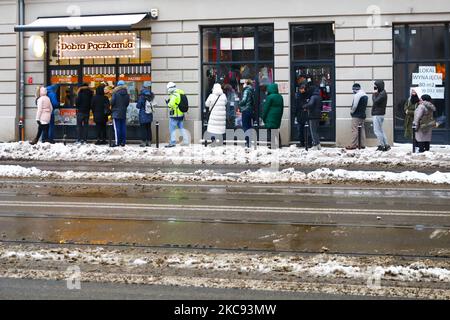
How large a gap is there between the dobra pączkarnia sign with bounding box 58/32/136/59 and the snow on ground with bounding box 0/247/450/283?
1589cm

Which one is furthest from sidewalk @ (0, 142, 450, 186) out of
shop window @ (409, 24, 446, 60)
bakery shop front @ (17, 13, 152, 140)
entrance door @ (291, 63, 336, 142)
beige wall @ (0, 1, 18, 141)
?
bakery shop front @ (17, 13, 152, 140)

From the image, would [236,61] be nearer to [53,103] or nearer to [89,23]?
[89,23]

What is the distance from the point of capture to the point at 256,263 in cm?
735

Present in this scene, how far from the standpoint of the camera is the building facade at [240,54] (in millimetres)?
21484

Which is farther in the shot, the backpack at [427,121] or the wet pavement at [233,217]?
the backpack at [427,121]

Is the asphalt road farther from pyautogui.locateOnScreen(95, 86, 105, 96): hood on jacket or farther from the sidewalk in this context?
pyautogui.locateOnScreen(95, 86, 105, 96): hood on jacket

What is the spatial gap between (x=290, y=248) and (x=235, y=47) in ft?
50.7

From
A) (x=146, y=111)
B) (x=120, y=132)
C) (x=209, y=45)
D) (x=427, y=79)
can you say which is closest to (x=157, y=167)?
(x=120, y=132)

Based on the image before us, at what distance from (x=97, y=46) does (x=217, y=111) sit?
557 centimetres

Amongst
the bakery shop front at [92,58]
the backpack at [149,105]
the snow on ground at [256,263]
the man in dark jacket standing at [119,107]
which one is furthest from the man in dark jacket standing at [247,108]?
the snow on ground at [256,263]

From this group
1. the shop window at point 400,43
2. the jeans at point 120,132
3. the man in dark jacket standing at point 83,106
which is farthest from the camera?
the man in dark jacket standing at point 83,106

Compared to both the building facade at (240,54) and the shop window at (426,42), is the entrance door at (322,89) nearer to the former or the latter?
the building facade at (240,54)

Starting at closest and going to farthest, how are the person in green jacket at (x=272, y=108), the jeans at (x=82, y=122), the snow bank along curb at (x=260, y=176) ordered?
1. the snow bank along curb at (x=260, y=176)
2. the person in green jacket at (x=272, y=108)
3. the jeans at (x=82, y=122)

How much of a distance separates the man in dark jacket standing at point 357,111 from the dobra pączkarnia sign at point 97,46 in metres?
7.74
